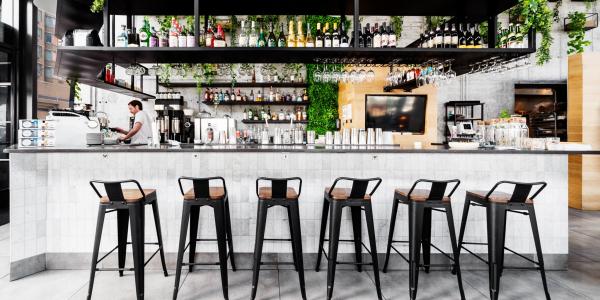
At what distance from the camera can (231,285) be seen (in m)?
2.77

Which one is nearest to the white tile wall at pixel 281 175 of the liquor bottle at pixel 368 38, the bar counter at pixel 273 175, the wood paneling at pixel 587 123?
the bar counter at pixel 273 175

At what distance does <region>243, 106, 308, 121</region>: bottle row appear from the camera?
274 inches

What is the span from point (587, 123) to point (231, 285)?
246 inches

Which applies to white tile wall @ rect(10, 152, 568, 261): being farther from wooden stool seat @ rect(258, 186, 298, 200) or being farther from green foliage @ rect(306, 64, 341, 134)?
green foliage @ rect(306, 64, 341, 134)

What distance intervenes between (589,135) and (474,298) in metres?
4.79

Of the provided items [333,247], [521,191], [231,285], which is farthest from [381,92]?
[231,285]

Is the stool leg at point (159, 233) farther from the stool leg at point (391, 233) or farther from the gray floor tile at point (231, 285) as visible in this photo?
the stool leg at point (391, 233)

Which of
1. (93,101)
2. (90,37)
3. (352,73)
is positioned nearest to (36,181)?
(90,37)

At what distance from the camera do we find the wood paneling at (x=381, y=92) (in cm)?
645

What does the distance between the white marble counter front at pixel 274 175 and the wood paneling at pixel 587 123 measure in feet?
10.7

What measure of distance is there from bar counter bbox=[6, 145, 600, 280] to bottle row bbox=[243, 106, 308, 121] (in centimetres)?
382

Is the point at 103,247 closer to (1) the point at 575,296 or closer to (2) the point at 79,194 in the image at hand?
(2) the point at 79,194

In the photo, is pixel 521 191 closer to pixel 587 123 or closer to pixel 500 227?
pixel 500 227

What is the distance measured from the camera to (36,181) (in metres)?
3.02
